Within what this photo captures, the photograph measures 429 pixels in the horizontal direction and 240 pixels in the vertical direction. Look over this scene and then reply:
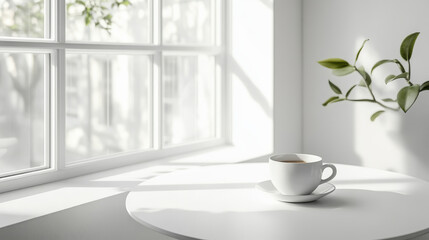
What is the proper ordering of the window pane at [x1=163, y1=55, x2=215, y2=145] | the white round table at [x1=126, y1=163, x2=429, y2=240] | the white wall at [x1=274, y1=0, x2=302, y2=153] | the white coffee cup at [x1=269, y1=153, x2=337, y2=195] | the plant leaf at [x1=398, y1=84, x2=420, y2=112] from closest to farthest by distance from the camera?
the white round table at [x1=126, y1=163, x2=429, y2=240], the white coffee cup at [x1=269, y1=153, x2=337, y2=195], the plant leaf at [x1=398, y1=84, x2=420, y2=112], the window pane at [x1=163, y1=55, x2=215, y2=145], the white wall at [x1=274, y1=0, x2=302, y2=153]

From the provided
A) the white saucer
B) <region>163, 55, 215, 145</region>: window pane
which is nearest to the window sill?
<region>163, 55, 215, 145</region>: window pane

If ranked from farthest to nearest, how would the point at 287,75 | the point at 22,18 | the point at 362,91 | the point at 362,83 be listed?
the point at 287,75 < the point at 362,91 < the point at 362,83 < the point at 22,18

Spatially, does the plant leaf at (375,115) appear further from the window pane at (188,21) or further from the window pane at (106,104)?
the window pane at (106,104)

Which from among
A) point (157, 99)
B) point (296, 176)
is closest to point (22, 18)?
point (157, 99)

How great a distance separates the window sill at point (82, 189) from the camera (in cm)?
177

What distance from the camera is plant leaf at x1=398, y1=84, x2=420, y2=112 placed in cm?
241

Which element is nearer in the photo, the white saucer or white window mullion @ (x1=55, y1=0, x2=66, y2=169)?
→ the white saucer

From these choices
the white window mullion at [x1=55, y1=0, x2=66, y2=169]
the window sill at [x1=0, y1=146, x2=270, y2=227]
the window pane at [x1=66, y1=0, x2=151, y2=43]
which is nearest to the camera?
the window sill at [x1=0, y1=146, x2=270, y2=227]

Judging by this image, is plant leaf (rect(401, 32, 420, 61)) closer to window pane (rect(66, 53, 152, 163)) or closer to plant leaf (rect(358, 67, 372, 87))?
plant leaf (rect(358, 67, 372, 87))

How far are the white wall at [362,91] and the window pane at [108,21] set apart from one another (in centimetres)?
106

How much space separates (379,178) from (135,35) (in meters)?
1.45

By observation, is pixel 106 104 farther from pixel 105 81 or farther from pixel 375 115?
pixel 375 115

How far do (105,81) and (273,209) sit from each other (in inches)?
54.1

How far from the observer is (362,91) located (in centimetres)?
292
